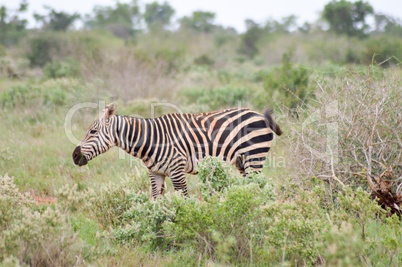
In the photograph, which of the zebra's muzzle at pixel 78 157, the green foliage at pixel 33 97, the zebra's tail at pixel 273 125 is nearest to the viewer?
the zebra's muzzle at pixel 78 157

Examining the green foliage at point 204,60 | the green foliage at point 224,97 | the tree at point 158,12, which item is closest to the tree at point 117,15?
the tree at point 158,12

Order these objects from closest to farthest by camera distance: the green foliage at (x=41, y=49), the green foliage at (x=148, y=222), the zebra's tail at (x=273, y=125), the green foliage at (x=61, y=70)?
the green foliage at (x=148, y=222)
the zebra's tail at (x=273, y=125)
the green foliage at (x=61, y=70)
the green foliage at (x=41, y=49)

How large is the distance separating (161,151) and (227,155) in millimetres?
916

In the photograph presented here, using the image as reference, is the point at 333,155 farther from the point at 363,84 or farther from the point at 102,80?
the point at 102,80

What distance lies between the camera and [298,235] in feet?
15.6

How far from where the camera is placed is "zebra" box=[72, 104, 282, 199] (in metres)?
6.67

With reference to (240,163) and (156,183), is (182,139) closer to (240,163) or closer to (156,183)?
(156,183)

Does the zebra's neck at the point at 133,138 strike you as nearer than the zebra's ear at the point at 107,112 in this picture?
No

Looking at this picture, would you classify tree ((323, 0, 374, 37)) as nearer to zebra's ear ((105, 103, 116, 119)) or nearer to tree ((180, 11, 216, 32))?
tree ((180, 11, 216, 32))

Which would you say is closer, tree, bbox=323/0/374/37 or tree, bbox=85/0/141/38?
tree, bbox=323/0/374/37

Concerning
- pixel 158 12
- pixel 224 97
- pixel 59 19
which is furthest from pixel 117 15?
pixel 224 97

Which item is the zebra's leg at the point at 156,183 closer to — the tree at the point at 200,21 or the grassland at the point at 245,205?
the grassland at the point at 245,205

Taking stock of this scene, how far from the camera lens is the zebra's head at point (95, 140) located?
255 inches

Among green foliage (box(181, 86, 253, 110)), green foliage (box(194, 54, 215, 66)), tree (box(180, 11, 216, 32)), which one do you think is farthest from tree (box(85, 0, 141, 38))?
green foliage (box(181, 86, 253, 110))
